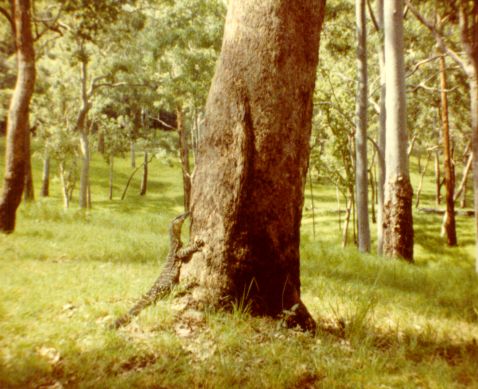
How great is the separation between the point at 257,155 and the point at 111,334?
6.64ft

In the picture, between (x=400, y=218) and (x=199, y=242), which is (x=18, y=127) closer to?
(x=199, y=242)

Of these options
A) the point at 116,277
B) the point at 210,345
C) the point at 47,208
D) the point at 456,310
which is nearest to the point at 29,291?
the point at 116,277

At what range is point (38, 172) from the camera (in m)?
43.9

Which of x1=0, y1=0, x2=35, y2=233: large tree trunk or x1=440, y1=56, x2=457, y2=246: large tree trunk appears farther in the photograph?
x1=440, y1=56, x2=457, y2=246: large tree trunk

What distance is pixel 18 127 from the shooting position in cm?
976

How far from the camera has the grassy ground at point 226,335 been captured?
3.24 meters

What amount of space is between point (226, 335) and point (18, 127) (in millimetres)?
8251

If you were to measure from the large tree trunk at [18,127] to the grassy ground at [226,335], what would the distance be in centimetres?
270

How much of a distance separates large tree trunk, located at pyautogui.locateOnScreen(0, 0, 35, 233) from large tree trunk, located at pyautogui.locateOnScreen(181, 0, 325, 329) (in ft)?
23.9

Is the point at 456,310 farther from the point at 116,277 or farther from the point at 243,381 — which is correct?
the point at 116,277

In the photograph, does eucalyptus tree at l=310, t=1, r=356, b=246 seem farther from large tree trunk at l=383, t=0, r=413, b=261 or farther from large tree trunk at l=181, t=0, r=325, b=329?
large tree trunk at l=181, t=0, r=325, b=329

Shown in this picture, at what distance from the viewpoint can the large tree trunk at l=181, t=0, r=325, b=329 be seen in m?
3.99

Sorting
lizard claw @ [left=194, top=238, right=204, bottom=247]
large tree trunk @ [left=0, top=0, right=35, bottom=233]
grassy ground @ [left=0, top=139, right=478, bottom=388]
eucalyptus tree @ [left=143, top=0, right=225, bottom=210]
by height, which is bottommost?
grassy ground @ [left=0, top=139, right=478, bottom=388]

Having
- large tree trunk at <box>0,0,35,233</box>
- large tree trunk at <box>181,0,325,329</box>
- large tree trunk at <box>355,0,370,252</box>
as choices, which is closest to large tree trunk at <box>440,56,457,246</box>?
large tree trunk at <box>355,0,370,252</box>
